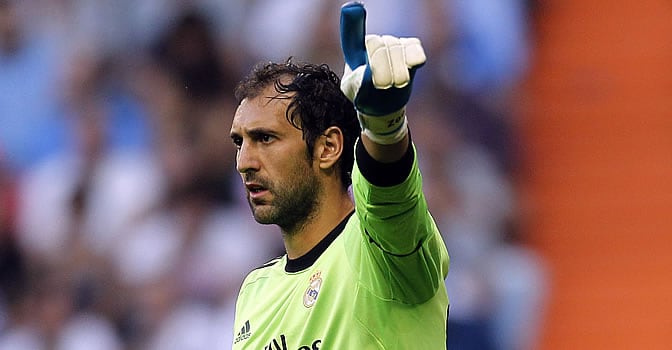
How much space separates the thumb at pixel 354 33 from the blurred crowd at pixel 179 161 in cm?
337

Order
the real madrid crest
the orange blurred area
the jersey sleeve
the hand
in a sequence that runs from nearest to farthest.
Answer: the hand → the jersey sleeve → the real madrid crest → the orange blurred area

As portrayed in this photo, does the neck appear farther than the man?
Yes

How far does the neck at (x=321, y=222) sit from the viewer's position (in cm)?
311

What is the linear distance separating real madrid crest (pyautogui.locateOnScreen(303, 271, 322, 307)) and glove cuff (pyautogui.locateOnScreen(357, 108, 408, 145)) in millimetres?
687

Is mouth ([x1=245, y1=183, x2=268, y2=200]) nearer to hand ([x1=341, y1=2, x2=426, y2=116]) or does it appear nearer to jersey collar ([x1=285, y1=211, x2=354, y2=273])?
jersey collar ([x1=285, y1=211, x2=354, y2=273])

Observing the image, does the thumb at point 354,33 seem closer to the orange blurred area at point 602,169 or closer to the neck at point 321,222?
the neck at point 321,222

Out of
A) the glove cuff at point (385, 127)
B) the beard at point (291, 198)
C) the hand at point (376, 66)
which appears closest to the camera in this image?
the hand at point (376, 66)

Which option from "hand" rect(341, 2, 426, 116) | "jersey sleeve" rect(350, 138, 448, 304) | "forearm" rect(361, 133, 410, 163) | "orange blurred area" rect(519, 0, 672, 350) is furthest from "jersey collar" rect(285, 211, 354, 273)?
"orange blurred area" rect(519, 0, 672, 350)

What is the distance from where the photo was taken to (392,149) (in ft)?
7.64

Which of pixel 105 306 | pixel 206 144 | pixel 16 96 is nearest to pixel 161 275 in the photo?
pixel 105 306

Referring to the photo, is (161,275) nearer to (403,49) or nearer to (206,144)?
(206,144)

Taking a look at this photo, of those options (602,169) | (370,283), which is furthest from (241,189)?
(370,283)

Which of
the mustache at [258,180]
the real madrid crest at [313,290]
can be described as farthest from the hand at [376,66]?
the mustache at [258,180]

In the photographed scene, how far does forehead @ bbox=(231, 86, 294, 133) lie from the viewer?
311 cm
